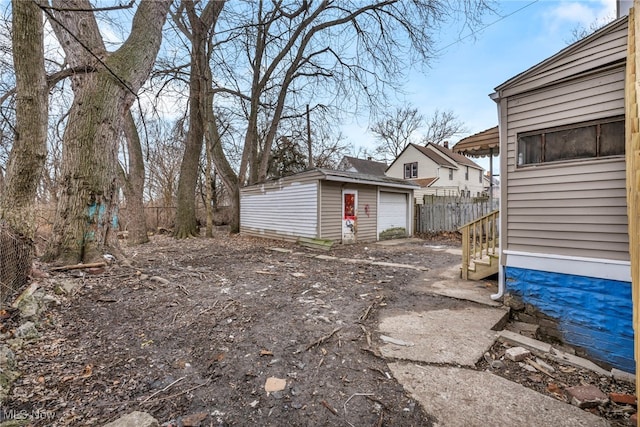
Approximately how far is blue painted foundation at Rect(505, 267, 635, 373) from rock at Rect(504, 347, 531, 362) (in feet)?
4.12

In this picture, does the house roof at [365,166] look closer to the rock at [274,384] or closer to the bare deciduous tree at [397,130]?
the bare deciduous tree at [397,130]

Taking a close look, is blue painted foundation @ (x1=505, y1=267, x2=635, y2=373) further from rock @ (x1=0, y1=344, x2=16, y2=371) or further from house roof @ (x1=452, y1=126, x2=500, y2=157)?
rock @ (x1=0, y1=344, x2=16, y2=371)

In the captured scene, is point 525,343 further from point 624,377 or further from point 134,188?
point 134,188

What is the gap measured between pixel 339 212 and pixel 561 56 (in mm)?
6714

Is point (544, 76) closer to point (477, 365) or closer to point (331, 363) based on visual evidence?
point (477, 365)

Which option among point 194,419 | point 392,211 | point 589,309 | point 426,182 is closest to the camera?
point 194,419

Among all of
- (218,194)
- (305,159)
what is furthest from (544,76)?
(218,194)

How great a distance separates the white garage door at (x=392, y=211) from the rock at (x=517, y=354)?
8.03 meters

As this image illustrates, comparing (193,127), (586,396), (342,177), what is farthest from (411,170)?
(586,396)

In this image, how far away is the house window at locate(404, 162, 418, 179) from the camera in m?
22.8

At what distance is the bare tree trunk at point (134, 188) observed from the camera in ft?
30.9

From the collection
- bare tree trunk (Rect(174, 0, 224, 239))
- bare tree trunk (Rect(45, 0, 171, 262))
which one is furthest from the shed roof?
bare tree trunk (Rect(45, 0, 171, 262))

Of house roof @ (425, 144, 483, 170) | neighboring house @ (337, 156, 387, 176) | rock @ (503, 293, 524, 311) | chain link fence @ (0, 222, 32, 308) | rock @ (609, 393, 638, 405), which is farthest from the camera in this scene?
neighboring house @ (337, 156, 387, 176)

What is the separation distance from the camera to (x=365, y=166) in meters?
25.9
